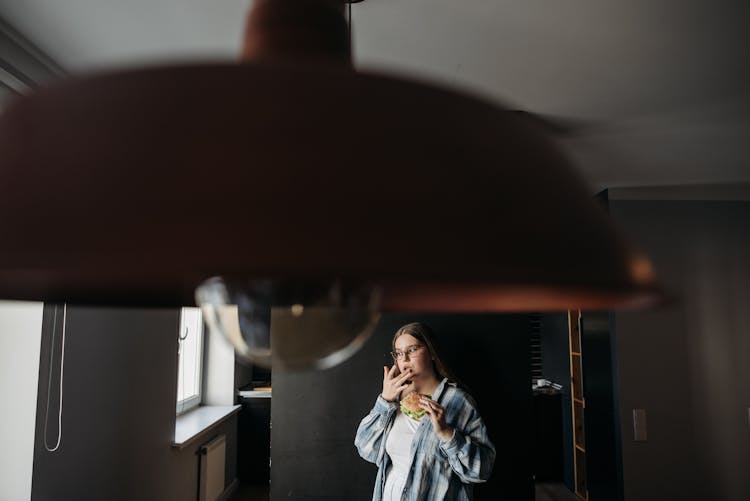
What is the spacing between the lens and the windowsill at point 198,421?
3339 mm

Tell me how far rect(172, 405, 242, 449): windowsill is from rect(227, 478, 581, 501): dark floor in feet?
2.30

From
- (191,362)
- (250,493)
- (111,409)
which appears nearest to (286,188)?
(111,409)

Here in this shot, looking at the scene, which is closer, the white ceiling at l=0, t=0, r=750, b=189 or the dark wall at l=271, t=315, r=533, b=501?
the white ceiling at l=0, t=0, r=750, b=189

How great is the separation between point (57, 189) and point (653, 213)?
387 centimetres

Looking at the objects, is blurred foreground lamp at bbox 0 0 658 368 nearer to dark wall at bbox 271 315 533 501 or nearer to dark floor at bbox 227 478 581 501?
dark wall at bbox 271 315 533 501

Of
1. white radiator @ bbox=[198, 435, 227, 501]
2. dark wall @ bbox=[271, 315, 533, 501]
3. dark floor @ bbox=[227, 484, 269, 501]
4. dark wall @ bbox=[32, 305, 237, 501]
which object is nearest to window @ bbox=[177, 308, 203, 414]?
white radiator @ bbox=[198, 435, 227, 501]

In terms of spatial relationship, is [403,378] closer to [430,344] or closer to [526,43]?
[430,344]

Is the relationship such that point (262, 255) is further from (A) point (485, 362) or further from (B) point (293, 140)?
(A) point (485, 362)

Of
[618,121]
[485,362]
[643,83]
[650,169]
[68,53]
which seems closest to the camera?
[68,53]

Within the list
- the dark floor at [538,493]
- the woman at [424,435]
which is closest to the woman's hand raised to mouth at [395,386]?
the woman at [424,435]

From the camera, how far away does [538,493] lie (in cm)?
482

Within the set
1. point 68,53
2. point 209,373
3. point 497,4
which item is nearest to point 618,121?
point 497,4

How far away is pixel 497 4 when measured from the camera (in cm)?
152

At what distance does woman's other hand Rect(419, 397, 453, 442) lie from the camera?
1.93 m
